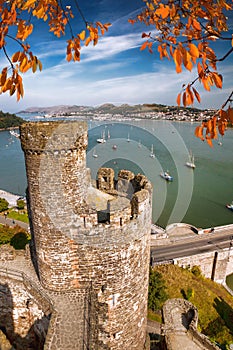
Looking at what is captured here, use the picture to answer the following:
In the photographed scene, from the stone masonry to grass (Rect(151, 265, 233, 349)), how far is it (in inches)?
499

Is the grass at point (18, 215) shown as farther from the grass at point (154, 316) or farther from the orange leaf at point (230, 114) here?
the orange leaf at point (230, 114)

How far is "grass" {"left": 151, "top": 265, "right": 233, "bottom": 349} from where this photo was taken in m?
17.0

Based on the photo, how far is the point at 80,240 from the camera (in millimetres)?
6383

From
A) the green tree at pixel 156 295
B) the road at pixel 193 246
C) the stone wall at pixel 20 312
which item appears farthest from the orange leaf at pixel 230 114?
the road at pixel 193 246

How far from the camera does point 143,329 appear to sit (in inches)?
314

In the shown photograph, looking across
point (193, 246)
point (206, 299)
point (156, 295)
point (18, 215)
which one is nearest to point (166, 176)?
point (193, 246)

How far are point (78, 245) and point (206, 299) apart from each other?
56.8 ft

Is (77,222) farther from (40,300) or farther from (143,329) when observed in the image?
(143,329)

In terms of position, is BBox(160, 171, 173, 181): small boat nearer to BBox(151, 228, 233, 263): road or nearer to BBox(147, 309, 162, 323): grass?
BBox(151, 228, 233, 263): road

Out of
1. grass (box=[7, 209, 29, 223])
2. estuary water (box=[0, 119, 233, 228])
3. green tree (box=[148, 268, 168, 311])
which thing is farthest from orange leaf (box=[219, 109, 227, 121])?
grass (box=[7, 209, 29, 223])

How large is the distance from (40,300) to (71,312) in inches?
40.7

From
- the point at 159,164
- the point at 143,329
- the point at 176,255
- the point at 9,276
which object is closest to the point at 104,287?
the point at 143,329

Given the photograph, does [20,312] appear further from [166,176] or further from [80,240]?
[166,176]

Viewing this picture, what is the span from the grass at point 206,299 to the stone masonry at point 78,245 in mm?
12677
